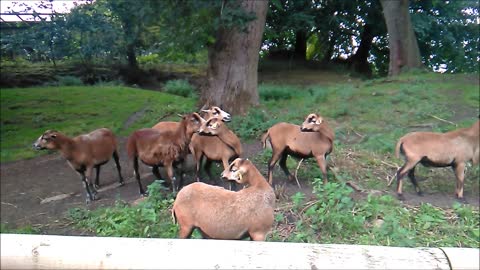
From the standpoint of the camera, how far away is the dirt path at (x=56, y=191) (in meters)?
7.46

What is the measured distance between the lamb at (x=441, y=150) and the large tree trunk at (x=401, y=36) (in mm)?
9139

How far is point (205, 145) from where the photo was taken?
7.57 meters

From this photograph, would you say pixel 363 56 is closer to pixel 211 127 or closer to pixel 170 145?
pixel 170 145

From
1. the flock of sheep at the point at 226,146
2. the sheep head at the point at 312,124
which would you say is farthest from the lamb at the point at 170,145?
the sheep head at the point at 312,124

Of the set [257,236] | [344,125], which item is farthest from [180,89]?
[257,236]

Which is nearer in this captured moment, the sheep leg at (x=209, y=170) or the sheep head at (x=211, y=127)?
the sheep head at (x=211, y=127)

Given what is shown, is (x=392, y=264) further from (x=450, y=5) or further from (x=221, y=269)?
(x=450, y=5)

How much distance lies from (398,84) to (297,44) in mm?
10440

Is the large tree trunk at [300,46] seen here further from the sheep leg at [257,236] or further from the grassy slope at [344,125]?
the sheep leg at [257,236]

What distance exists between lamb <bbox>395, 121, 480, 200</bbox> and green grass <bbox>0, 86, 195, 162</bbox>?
654 centimetres

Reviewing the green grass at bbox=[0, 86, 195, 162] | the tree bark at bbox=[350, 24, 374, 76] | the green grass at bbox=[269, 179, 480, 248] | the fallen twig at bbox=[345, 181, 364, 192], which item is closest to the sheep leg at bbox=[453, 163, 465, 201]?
the green grass at bbox=[269, 179, 480, 248]

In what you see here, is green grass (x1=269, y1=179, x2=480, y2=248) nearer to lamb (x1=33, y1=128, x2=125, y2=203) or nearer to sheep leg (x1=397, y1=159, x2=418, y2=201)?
sheep leg (x1=397, y1=159, x2=418, y2=201)

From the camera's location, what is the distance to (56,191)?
8898 millimetres

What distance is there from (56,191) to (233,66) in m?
4.73
